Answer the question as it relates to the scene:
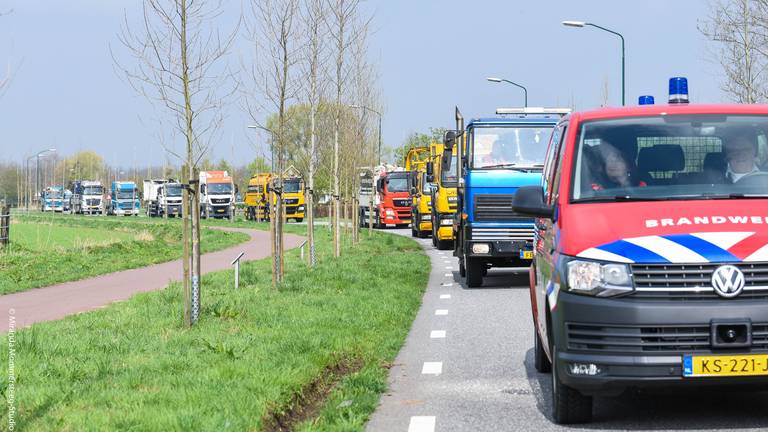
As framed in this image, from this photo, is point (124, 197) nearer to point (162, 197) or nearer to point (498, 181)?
point (162, 197)

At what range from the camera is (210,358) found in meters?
9.38

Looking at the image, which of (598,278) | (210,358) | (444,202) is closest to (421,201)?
(444,202)

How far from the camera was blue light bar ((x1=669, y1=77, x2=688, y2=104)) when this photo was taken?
8398 mm

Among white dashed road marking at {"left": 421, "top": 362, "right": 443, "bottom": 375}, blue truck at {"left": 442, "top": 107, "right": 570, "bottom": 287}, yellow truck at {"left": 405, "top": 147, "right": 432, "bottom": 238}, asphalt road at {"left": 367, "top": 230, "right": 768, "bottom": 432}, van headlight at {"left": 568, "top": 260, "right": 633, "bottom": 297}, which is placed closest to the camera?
van headlight at {"left": 568, "top": 260, "right": 633, "bottom": 297}

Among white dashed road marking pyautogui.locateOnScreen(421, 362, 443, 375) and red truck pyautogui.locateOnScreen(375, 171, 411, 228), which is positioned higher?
red truck pyautogui.locateOnScreen(375, 171, 411, 228)

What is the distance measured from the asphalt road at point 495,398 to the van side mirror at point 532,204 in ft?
4.24

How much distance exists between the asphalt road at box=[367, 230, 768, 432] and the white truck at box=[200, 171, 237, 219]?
6306 cm

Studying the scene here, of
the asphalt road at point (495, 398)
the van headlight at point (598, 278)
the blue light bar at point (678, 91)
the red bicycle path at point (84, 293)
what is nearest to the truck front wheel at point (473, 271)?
the red bicycle path at point (84, 293)

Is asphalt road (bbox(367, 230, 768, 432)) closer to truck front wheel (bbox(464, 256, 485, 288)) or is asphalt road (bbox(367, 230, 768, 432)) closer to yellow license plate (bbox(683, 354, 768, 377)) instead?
yellow license plate (bbox(683, 354, 768, 377))

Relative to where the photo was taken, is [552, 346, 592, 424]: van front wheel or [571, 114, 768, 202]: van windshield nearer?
[552, 346, 592, 424]: van front wheel

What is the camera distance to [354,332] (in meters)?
11.7

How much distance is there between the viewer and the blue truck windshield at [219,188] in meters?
75.4

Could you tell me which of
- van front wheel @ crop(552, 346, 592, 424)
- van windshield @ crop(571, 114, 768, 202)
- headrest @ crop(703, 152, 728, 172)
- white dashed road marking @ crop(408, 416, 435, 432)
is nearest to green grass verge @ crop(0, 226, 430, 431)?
white dashed road marking @ crop(408, 416, 435, 432)

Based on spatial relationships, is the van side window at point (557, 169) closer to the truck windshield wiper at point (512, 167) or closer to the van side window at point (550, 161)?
the van side window at point (550, 161)
